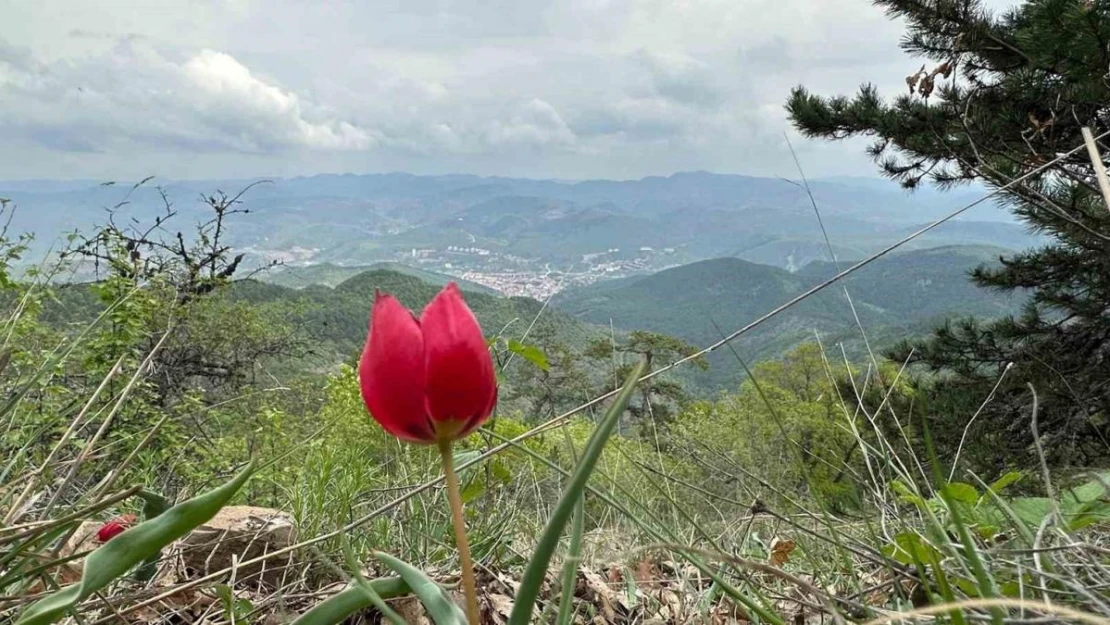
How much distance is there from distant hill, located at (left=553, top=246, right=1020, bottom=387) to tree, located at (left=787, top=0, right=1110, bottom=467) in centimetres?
7239

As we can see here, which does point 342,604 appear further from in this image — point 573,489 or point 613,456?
point 613,456

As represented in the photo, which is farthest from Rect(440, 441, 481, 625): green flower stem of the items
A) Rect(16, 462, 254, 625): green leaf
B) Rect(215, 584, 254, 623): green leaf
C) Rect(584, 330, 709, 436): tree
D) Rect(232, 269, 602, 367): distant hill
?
Rect(232, 269, 602, 367): distant hill

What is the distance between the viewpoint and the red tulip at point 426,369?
0.60 metres

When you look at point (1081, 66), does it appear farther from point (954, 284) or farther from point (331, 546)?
point (954, 284)

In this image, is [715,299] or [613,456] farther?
[715,299]

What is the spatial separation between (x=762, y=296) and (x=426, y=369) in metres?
160

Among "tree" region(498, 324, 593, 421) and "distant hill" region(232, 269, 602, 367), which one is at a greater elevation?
"tree" region(498, 324, 593, 421)

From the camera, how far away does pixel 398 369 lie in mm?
603

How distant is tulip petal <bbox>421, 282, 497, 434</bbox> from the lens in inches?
23.5

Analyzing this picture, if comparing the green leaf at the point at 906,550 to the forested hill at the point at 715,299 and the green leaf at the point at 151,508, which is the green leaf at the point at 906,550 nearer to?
→ the green leaf at the point at 151,508

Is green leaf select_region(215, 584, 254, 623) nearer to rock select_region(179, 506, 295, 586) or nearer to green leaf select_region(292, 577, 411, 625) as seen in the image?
rock select_region(179, 506, 295, 586)

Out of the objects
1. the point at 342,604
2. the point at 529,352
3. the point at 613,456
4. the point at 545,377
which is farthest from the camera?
the point at 545,377

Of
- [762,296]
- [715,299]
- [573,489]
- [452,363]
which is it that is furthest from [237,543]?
[762,296]

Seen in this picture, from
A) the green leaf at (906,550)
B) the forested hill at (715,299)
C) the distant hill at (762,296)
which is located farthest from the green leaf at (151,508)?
the distant hill at (762,296)
